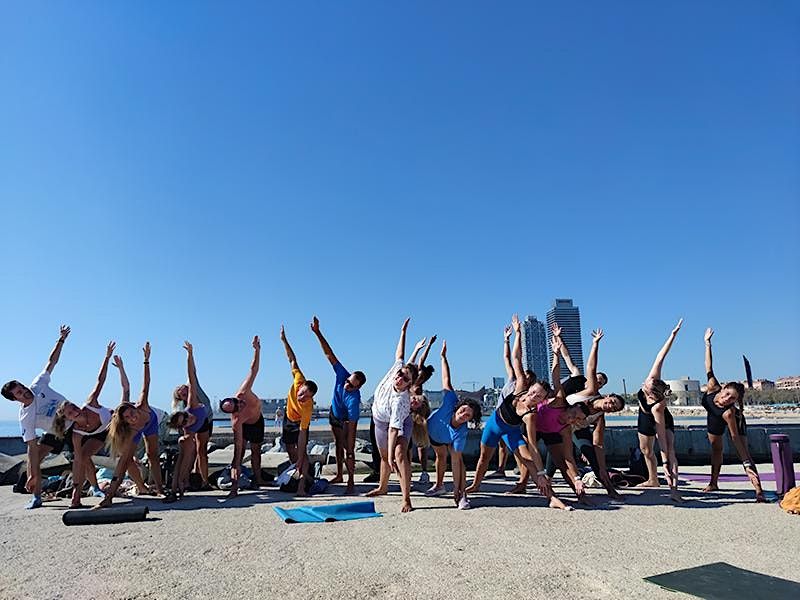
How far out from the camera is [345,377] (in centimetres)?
962

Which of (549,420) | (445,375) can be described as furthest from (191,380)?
(549,420)

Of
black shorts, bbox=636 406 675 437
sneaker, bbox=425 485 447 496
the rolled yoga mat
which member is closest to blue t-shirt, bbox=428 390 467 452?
sneaker, bbox=425 485 447 496

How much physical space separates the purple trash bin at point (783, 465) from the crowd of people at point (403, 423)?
36cm

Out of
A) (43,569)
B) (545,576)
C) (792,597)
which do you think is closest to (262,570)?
(43,569)

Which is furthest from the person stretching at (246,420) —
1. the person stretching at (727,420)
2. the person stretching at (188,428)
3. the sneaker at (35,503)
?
the person stretching at (727,420)

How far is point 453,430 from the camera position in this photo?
25.2 ft

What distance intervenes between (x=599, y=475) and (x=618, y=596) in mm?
4814

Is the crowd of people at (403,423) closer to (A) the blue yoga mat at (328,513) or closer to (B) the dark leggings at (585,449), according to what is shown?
(B) the dark leggings at (585,449)

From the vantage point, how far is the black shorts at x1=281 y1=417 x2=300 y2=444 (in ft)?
30.5

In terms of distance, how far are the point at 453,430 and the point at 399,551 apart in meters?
2.87

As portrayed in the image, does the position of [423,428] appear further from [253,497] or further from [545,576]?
[545,576]

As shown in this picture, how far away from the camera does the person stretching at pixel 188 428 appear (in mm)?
8164

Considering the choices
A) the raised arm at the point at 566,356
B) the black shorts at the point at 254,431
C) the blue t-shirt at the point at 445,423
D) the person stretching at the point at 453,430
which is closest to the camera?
the person stretching at the point at 453,430

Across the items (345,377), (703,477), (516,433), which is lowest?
(703,477)
